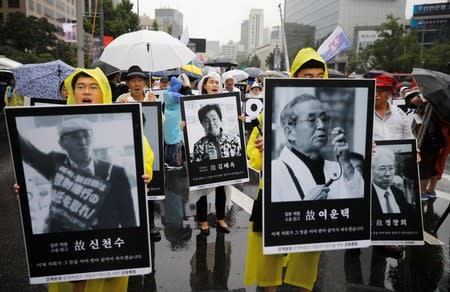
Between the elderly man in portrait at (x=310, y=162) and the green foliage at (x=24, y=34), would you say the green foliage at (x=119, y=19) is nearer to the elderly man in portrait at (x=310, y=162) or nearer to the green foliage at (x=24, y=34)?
the green foliage at (x=24, y=34)

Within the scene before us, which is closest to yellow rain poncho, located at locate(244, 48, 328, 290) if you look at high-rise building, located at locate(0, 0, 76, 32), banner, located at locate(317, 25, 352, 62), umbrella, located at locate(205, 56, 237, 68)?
banner, located at locate(317, 25, 352, 62)

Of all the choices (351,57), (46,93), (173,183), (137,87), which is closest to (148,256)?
(137,87)

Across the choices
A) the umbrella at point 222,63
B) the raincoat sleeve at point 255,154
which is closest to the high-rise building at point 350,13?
the umbrella at point 222,63

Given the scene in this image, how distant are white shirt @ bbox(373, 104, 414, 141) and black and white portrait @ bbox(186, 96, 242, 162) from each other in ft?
4.91

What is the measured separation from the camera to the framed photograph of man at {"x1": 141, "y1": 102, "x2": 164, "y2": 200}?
4.23 m

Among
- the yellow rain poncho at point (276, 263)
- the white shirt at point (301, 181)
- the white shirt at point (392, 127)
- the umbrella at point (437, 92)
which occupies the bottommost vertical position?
the yellow rain poncho at point (276, 263)

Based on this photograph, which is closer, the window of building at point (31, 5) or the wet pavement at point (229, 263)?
the wet pavement at point (229, 263)

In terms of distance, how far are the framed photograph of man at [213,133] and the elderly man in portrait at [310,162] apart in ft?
6.80

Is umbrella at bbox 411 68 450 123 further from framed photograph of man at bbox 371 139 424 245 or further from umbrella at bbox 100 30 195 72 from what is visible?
umbrella at bbox 100 30 195 72

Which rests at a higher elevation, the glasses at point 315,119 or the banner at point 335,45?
the banner at point 335,45

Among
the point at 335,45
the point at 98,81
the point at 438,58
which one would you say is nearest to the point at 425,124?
the point at 98,81

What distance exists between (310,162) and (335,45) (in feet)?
32.7

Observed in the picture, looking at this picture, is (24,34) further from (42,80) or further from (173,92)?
(42,80)

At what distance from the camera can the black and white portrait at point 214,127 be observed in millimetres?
4473
